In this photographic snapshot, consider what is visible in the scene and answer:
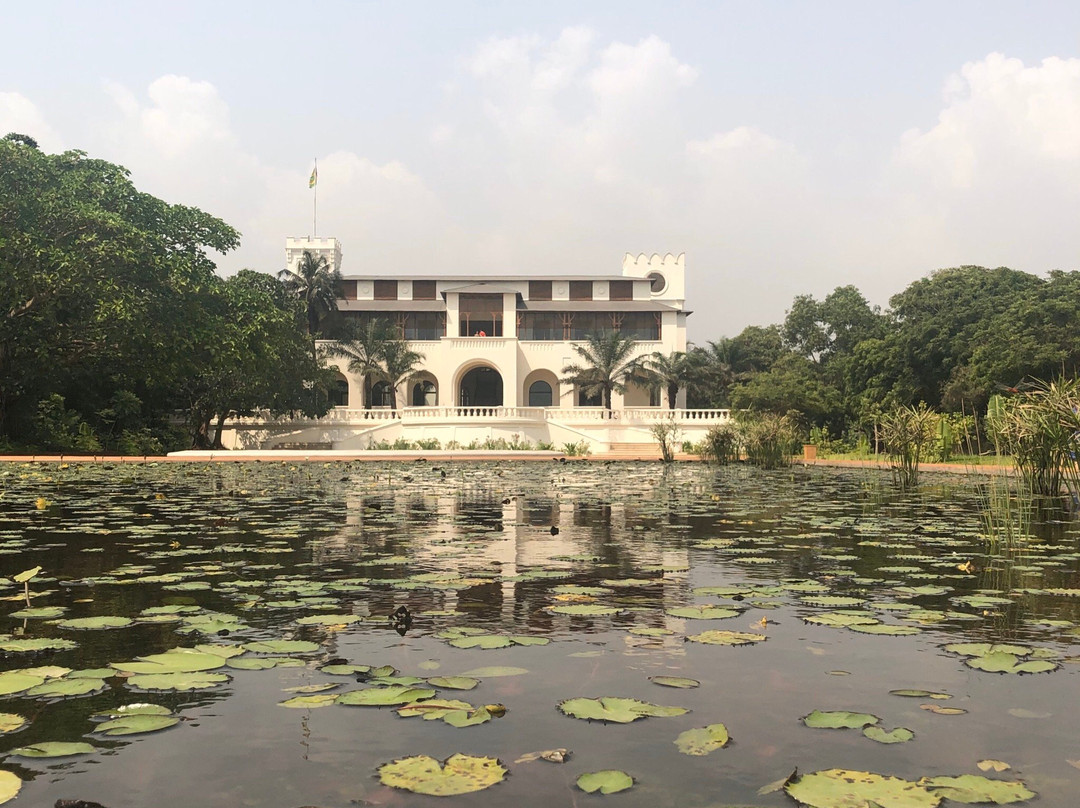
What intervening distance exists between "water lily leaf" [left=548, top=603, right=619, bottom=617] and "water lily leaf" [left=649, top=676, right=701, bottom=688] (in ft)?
3.44

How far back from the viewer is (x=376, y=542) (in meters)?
6.66

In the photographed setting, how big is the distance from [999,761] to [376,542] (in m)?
4.96

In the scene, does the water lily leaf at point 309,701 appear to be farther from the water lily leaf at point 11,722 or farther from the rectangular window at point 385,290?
the rectangular window at point 385,290

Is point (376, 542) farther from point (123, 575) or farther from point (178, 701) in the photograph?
point (178, 701)

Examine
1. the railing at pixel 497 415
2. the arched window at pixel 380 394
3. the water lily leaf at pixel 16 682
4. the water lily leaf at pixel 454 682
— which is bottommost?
the water lily leaf at pixel 454 682

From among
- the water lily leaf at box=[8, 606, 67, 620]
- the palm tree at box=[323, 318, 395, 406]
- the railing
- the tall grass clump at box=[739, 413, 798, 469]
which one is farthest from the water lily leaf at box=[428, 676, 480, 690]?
the palm tree at box=[323, 318, 395, 406]

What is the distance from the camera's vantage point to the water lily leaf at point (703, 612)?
397cm

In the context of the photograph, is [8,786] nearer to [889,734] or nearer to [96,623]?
[96,623]

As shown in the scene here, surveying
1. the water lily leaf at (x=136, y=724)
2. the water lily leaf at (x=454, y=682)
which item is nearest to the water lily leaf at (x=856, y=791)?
the water lily leaf at (x=454, y=682)

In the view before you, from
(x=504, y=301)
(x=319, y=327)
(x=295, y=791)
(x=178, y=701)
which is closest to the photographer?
(x=295, y=791)

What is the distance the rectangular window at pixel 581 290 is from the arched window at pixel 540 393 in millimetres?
6210

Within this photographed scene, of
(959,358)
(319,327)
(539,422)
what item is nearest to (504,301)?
(319,327)

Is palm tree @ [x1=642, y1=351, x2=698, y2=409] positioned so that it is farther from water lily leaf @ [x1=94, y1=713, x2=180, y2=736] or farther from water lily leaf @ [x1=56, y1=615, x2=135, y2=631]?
water lily leaf @ [x1=94, y1=713, x2=180, y2=736]

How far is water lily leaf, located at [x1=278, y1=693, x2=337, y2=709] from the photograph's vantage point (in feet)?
8.82
